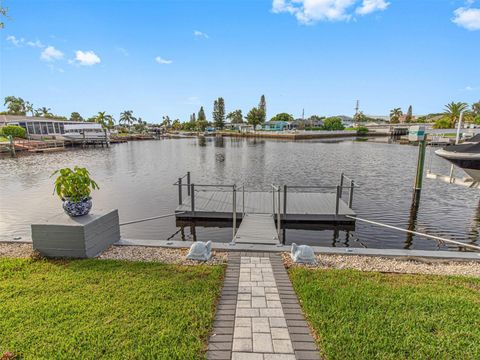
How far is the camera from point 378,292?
4.71 m

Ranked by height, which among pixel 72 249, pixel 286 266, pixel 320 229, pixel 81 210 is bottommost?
pixel 320 229

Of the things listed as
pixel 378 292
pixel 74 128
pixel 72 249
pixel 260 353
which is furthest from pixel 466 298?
pixel 74 128

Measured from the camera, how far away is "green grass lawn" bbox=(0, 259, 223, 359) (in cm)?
338

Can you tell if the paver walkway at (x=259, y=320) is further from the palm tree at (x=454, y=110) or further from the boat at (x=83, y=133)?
the palm tree at (x=454, y=110)

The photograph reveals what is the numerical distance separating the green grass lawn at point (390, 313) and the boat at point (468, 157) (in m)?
8.17

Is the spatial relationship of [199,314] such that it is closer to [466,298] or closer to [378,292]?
[378,292]

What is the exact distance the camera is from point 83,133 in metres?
54.6

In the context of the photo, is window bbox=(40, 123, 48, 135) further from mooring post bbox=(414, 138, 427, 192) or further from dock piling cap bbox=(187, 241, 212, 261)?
mooring post bbox=(414, 138, 427, 192)

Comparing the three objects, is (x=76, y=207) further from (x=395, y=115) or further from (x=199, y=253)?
(x=395, y=115)

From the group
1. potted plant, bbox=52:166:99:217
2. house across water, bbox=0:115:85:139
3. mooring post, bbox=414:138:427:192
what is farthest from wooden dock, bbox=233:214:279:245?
house across water, bbox=0:115:85:139

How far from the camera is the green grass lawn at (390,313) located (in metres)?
3.41

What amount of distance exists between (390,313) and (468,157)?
10.3m

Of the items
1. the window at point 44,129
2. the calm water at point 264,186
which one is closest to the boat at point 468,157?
the calm water at point 264,186

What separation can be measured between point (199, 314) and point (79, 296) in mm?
2067
